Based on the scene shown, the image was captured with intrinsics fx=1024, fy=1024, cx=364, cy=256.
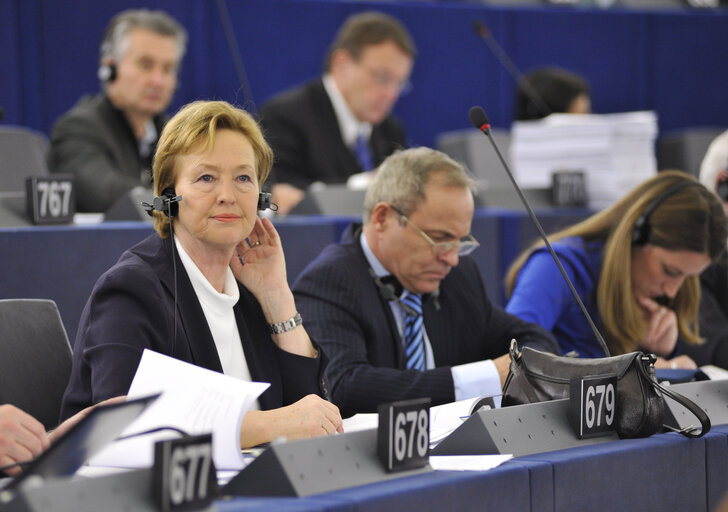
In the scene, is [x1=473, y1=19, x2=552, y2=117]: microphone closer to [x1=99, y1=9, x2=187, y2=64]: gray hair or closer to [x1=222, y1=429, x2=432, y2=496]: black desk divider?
[x1=99, y1=9, x2=187, y2=64]: gray hair

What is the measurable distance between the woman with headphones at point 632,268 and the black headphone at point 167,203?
3.53ft

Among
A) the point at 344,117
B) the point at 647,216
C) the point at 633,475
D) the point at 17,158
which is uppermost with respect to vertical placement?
the point at 344,117

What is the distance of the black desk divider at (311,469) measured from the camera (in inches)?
48.0

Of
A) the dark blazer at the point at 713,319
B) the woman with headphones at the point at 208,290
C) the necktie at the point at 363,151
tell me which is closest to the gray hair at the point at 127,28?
→ the necktie at the point at 363,151

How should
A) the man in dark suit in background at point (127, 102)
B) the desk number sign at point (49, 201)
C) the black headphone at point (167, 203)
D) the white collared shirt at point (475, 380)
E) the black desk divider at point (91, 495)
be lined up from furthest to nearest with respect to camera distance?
1. the man in dark suit in background at point (127, 102)
2. the desk number sign at point (49, 201)
3. the white collared shirt at point (475, 380)
4. the black headphone at point (167, 203)
5. the black desk divider at point (91, 495)

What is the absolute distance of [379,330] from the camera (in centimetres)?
230

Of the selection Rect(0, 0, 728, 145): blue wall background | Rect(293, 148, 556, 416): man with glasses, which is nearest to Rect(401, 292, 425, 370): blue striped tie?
Rect(293, 148, 556, 416): man with glasses

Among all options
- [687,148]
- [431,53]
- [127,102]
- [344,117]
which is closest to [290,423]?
[127,102]

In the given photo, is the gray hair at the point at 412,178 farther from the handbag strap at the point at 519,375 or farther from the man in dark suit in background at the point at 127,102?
the man in dark suit in background at the point at 127,102

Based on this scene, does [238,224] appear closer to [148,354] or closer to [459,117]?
[148,354]

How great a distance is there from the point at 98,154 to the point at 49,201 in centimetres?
90

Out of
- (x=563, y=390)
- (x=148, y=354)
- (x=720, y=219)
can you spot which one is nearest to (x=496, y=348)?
(x=720, y=219)

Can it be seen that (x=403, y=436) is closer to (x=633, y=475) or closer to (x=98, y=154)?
(x=633, y=475)

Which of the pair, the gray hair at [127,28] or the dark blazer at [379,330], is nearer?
the dark blazer at [379,330]
